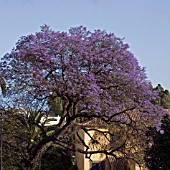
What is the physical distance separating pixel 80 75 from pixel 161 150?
359 cm

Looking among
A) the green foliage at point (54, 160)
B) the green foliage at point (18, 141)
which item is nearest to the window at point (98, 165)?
the green foliage at point (54, 160)

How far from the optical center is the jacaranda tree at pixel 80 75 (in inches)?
647

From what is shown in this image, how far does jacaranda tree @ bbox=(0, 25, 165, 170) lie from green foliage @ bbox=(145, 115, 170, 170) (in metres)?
1.27

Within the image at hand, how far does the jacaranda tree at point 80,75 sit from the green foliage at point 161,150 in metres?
1.27

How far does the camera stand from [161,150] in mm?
15555

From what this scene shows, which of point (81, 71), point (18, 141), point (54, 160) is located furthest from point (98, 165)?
point (81, 71)

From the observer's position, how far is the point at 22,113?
18.8 metres

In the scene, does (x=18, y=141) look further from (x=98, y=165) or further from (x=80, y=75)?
(x=98, y=165)

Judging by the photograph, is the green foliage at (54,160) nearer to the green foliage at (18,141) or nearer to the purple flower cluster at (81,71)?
the green foliage at (18,141)

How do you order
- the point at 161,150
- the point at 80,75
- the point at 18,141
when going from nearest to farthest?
1. the point at 161,150
2. the point at 80,75
3. the point at 18,141

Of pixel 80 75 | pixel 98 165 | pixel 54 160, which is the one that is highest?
pixel 80 75

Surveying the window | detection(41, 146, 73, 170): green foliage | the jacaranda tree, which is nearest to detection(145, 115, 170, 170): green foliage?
the jacaranda tree

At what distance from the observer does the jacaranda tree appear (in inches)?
647

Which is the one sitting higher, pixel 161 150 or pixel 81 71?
pixel 81 71
